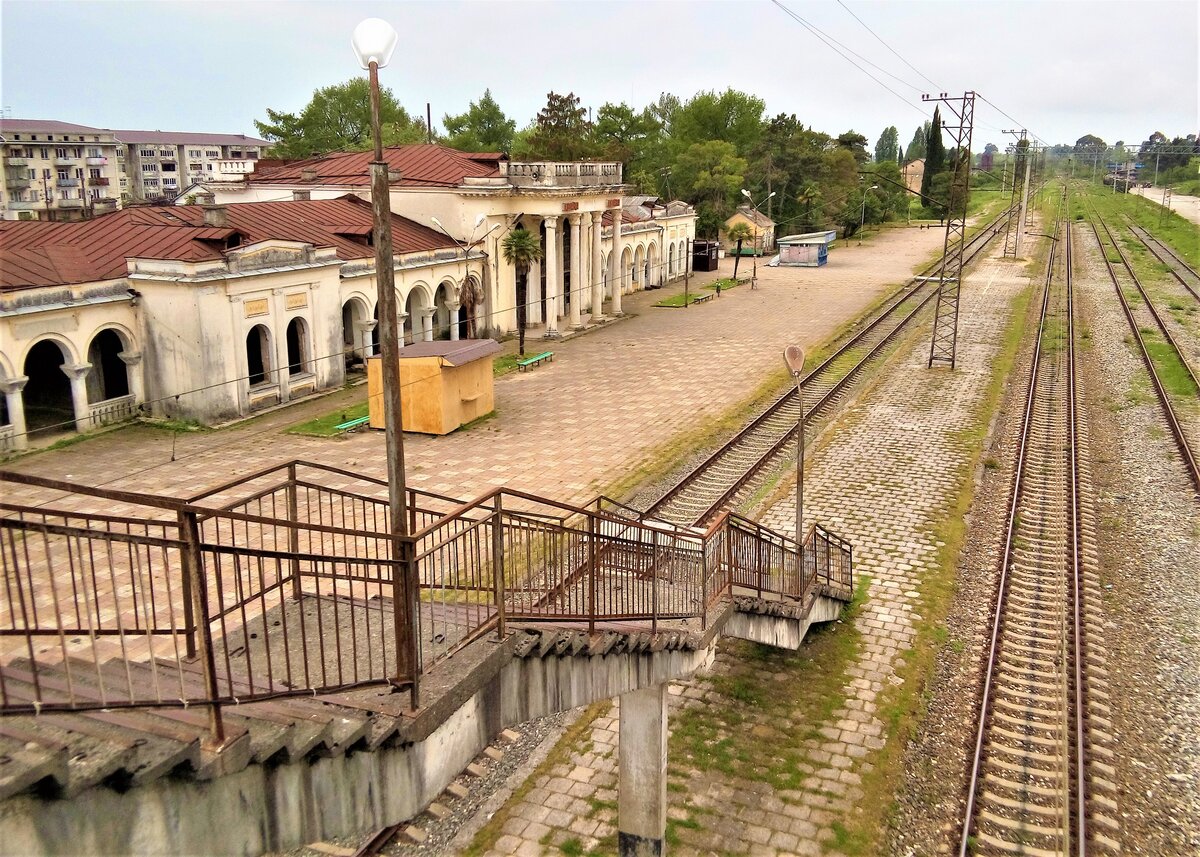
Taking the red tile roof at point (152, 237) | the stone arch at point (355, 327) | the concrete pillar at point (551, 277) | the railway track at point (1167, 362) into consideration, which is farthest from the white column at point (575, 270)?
the railway track at point (1167, 362)

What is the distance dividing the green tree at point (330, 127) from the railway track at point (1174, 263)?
55.4 metres

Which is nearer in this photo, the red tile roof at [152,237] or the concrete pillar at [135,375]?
the red tile roof at [152,237]

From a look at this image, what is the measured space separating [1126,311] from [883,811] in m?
40.1

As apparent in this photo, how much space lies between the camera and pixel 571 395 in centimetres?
2933

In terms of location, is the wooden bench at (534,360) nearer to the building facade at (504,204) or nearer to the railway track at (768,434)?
the building facade at (504,204)

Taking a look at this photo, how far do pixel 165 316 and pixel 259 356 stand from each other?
414 cm

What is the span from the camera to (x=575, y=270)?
139 ft

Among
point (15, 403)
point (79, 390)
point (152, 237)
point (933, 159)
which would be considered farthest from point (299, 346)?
point (933, 159)

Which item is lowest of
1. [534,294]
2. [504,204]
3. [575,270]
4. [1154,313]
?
[1154,313]

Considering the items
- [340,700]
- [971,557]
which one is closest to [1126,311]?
[971,557]

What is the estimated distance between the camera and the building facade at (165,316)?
23250 mm

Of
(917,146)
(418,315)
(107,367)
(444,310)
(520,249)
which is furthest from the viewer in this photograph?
(917,146)

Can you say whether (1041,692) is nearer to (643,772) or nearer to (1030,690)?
(1030,690)

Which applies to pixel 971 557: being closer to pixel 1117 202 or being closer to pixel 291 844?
pixel 291 844
